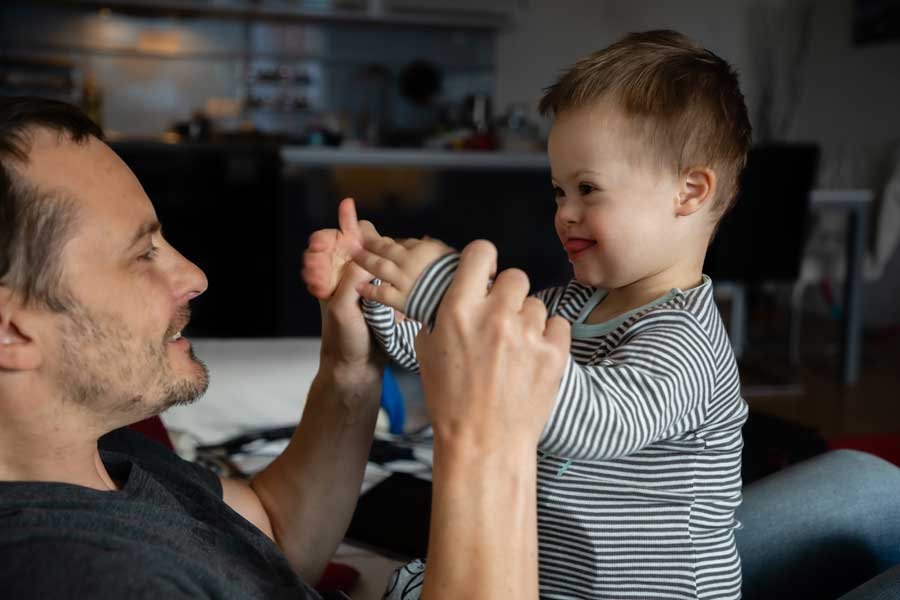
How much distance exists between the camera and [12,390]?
2.67 ft

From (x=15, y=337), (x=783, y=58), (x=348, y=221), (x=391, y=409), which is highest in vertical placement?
Answer: (x=783, y=58)

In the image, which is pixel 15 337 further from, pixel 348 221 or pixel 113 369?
pixel 348 221

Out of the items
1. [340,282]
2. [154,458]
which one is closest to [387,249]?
[340,282]

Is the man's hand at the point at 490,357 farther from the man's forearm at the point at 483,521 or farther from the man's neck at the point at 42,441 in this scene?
the man's neck at the point at 42,441

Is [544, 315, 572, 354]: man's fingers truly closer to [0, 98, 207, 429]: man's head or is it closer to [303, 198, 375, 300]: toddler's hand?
[303, 198, 375, 300]: toddler's hand

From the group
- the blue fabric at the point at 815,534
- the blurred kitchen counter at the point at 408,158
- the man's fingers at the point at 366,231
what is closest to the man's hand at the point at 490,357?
the man's fingers at the point at 366,231

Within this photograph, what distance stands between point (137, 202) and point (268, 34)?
6.25 metres

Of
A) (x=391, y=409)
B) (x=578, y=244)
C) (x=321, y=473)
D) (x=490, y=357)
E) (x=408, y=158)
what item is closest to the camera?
(x=490, y=357)

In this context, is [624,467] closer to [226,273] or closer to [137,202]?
[137,202]

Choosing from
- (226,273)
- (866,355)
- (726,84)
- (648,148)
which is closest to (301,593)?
(648,148)

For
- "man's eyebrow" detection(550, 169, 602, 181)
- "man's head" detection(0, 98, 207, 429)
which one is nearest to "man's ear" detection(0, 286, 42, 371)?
"man's head" detection(0, 98, 207, 429)

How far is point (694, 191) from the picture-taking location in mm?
954

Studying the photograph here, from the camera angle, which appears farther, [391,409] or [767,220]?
[767,220]

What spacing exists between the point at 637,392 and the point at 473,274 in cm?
22
